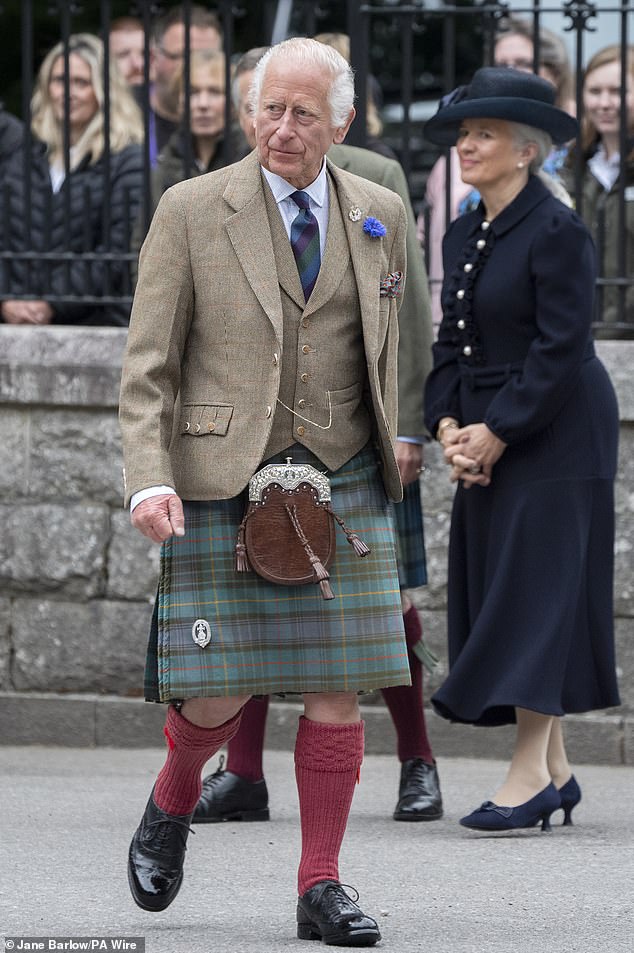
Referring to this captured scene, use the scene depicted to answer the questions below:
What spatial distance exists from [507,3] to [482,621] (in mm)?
2493

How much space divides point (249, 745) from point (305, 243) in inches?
74.4

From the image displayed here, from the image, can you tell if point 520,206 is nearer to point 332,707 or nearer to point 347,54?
point 347,54

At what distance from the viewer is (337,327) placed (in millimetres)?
3992

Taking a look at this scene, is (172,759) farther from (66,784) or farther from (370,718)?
(370,718)

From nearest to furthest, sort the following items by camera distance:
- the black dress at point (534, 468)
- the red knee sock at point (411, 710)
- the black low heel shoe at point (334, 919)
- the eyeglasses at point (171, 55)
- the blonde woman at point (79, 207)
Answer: the black low heel shoe at point (334, 919) → the black dress at point (534, 468) → the red knee sock at point (411, 710) → the blonde woman at point (79, 207) → the eyeglasses at point (171, 55)

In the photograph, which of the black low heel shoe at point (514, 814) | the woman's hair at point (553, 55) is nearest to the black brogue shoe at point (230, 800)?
the black low heel shoe at point (514, 814)

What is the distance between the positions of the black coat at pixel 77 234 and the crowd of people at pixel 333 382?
12 millimetres

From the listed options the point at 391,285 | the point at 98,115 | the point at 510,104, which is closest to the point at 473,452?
the point at 510,104

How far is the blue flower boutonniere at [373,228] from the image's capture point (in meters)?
4.04

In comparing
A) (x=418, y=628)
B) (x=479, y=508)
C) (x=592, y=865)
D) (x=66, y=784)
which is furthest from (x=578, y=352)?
(x=66, y=784)

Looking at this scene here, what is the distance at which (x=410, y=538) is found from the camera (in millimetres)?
5438

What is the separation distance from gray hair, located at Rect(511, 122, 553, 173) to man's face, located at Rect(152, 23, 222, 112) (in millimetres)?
1981

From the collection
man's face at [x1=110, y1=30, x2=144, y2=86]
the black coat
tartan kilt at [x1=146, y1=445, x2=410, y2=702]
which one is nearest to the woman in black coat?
tartan kilt at [x1=146, y1=445, x2=410, y2=702]

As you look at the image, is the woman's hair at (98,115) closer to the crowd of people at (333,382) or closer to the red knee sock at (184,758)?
the crowd of people at (333,382)
